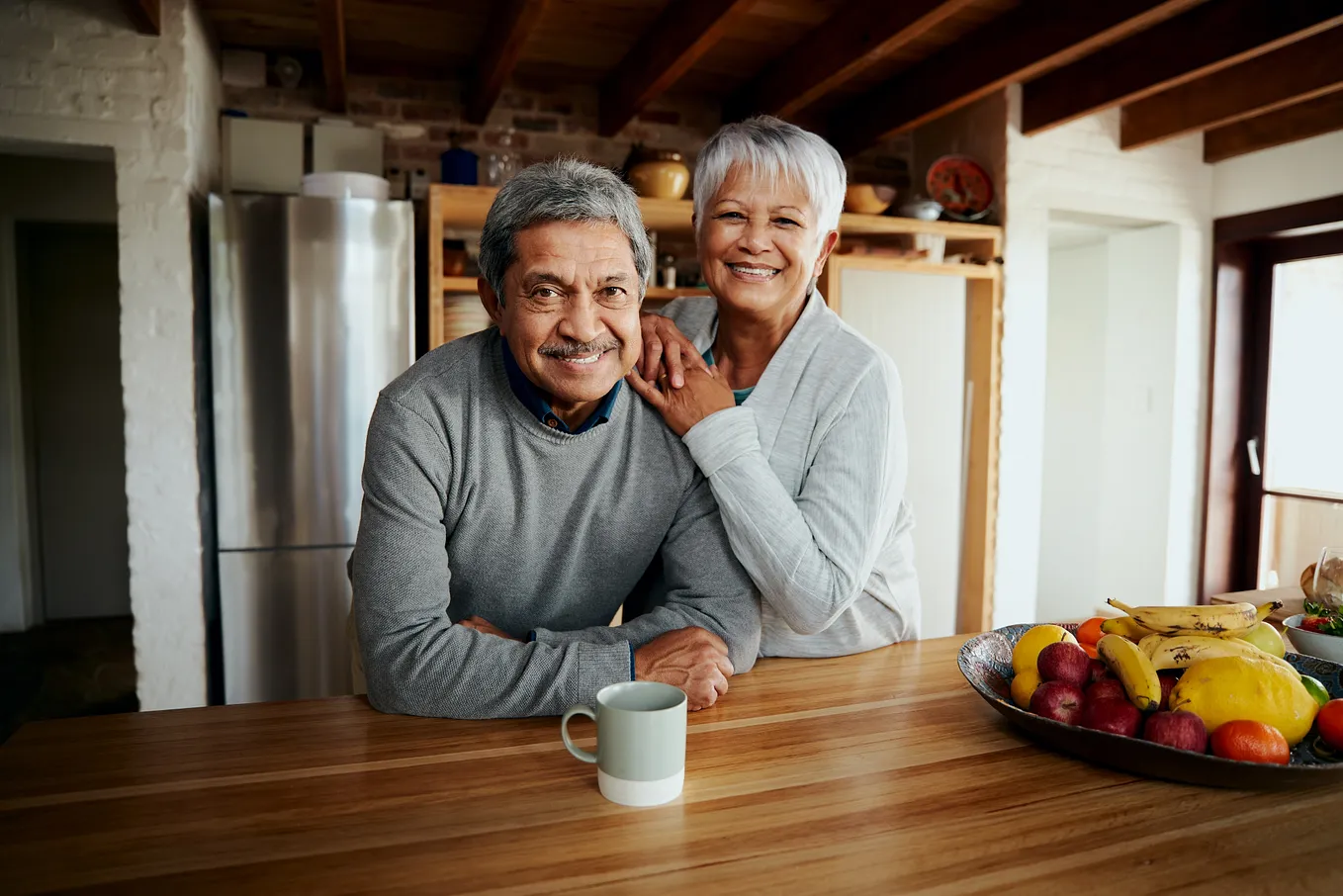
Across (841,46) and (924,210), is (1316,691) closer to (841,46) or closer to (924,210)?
(841,46)

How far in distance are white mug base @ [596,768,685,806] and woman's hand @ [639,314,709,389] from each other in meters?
0.63

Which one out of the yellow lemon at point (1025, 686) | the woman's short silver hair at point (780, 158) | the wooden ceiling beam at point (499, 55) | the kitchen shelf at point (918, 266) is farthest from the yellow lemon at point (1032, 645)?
the kitchen shelf at point (918, 266)

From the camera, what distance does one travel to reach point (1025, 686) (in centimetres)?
109

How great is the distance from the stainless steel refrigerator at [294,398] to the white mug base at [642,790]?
247 centimetres

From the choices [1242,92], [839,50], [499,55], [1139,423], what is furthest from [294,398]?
[1139,423]

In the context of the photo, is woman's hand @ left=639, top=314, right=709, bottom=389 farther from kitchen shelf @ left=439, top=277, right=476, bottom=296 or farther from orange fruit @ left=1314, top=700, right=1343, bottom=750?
kitchen shelf @ left=439, top=277, right=476, bottom=296

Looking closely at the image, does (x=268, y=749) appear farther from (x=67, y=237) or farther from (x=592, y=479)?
(x=67, y=237)

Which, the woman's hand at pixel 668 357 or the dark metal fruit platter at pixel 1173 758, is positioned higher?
the woman's hand at pixel 668 357

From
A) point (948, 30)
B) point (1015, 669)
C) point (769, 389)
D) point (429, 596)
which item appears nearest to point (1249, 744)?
point (1015, 669)

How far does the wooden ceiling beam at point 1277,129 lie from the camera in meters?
3.61

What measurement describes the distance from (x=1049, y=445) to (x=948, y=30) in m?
2.77

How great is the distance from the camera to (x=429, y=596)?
3.78 ft

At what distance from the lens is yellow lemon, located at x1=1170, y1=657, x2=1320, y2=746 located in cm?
95

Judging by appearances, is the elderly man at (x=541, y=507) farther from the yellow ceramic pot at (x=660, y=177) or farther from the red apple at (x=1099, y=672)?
the yellow ceramic pot at (x=660, y=177)
